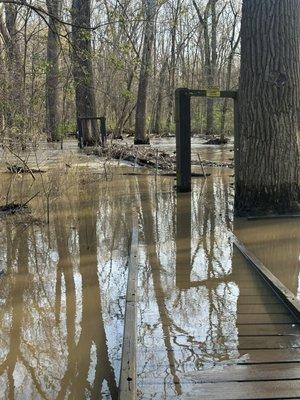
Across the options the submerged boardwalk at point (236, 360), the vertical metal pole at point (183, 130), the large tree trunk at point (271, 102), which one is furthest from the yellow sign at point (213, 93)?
the submerged boardwalk at point (236, 360)

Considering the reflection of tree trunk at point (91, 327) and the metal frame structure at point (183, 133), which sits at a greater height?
the metal frame structure at point (183, 133)

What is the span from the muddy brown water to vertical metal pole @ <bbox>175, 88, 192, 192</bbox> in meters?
0.89

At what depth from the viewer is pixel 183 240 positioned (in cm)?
687

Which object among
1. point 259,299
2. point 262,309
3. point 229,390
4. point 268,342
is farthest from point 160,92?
point 229,390

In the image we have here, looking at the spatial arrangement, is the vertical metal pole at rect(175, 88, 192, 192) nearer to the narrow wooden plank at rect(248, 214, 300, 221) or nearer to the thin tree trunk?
the narrow wooden plank at rect(248, 214, 300, 221)

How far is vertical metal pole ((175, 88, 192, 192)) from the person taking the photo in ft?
32.7

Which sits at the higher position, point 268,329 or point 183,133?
point 183,133

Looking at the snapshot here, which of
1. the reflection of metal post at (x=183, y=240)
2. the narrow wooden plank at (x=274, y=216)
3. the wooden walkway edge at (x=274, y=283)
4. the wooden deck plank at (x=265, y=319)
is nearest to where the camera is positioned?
the wooden deck plank at (x=265, y=319)

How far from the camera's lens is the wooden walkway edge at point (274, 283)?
13.3 feet

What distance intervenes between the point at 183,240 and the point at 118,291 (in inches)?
83.3

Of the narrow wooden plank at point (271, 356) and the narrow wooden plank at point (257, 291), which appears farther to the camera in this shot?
the narrow wooden plank at point (257, 291)

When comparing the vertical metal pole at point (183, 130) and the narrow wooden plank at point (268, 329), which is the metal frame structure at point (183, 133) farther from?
the narrow wooden plank at point (268, 329)

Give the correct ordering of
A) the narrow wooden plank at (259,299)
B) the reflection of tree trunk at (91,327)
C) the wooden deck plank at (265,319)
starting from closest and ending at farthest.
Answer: the reflection of tree trunk at (91,327) < the wooden deck plank at (265,319) < the narrow wooden plank at (259,299)

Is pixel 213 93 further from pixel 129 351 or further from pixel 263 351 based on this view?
pixel 129 351
